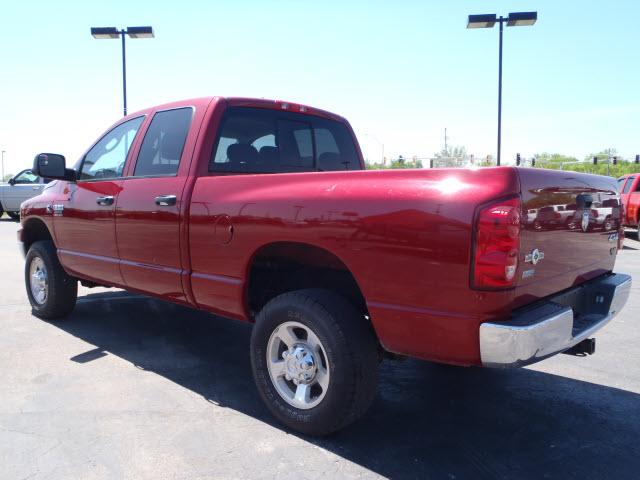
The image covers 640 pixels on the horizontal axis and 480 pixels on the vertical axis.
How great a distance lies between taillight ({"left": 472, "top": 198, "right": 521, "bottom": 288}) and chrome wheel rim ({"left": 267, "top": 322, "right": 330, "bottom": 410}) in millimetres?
966

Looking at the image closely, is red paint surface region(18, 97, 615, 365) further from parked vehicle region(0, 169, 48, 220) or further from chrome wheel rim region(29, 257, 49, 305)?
parked vehicle region(0, 169, 48, 220)

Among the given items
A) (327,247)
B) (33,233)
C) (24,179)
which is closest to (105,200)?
(33,233)

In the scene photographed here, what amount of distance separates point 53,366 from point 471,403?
3.04 metres

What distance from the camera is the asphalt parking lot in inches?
104

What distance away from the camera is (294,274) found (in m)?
3.56

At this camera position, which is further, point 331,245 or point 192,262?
point 192,262

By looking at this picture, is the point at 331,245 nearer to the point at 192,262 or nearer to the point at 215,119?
the point at 192,262

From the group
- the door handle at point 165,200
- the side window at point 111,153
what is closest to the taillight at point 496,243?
the door handle at point 165,200

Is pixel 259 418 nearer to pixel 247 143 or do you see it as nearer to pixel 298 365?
pixel 298 365

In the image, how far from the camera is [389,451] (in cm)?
278

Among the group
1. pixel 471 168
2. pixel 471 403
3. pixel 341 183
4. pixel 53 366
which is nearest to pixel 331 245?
pixel 341 183

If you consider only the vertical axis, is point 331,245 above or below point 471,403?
above

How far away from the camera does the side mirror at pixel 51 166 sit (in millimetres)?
4523

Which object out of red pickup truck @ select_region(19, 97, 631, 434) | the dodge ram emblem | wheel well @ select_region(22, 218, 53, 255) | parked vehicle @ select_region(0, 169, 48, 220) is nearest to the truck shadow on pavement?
red pickup truck @ select_region(19, 97, 631, 434)
